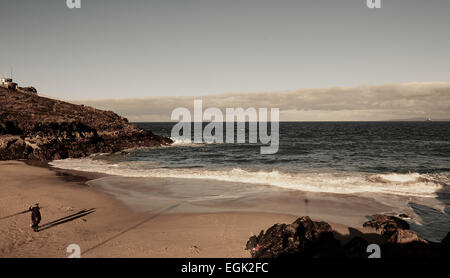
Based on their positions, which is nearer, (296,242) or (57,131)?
(296,242)

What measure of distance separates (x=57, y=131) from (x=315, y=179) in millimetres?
44004

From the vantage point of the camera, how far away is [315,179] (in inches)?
1038

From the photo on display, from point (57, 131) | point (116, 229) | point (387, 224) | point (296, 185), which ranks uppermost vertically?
point (57, 131)

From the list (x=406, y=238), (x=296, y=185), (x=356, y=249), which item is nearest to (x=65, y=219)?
(x=356, y=249)

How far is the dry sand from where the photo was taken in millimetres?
11641

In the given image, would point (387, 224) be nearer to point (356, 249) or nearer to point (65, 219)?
A: point (356, 249)

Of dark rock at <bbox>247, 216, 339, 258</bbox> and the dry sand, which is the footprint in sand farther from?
dark rock at <bbox>247, 216, 339, 258</bbox>

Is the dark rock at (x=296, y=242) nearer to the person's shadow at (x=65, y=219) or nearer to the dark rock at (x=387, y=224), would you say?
the dark rock at (x=387, y=224)

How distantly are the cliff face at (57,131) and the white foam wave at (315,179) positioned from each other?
1060 centimetres

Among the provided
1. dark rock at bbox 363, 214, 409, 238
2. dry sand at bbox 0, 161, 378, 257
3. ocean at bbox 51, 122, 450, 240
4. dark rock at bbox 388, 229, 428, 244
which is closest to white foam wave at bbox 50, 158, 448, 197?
ocean at bbox 51, 122, 450, 240

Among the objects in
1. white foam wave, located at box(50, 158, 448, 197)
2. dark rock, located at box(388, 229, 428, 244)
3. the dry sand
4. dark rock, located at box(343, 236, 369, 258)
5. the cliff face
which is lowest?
white foam wave, located at box(50, 158, 448, 197)

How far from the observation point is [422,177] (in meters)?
27.5

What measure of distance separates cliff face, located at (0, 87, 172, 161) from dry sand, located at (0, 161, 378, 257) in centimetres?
2449
